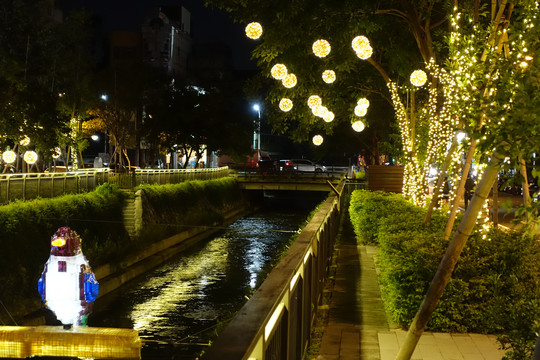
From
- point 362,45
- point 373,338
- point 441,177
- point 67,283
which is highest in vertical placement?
point 362,45

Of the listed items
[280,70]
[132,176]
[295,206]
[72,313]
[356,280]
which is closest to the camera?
[72,313]

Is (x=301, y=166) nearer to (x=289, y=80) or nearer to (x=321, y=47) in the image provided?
(x=289, y=80)

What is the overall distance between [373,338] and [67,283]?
4405 mm

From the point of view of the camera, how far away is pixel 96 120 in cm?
4888

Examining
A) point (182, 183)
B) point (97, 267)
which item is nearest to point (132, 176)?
point (182, 183)

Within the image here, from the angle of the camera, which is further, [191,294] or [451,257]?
[191,294]

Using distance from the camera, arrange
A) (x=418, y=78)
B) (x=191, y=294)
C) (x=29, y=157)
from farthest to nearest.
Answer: (x=29, y=157) → (x=191, y=294) → (x=418, y=78)

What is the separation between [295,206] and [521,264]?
Result: 186 ft

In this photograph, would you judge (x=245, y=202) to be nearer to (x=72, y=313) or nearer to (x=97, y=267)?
(x=97, y=267)

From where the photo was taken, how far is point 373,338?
855 cm

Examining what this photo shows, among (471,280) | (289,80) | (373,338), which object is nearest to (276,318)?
(373,338)

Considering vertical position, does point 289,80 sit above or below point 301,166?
above

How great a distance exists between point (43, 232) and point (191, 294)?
19.2 ft

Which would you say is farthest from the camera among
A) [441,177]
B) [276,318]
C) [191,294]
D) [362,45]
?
[191,294]
